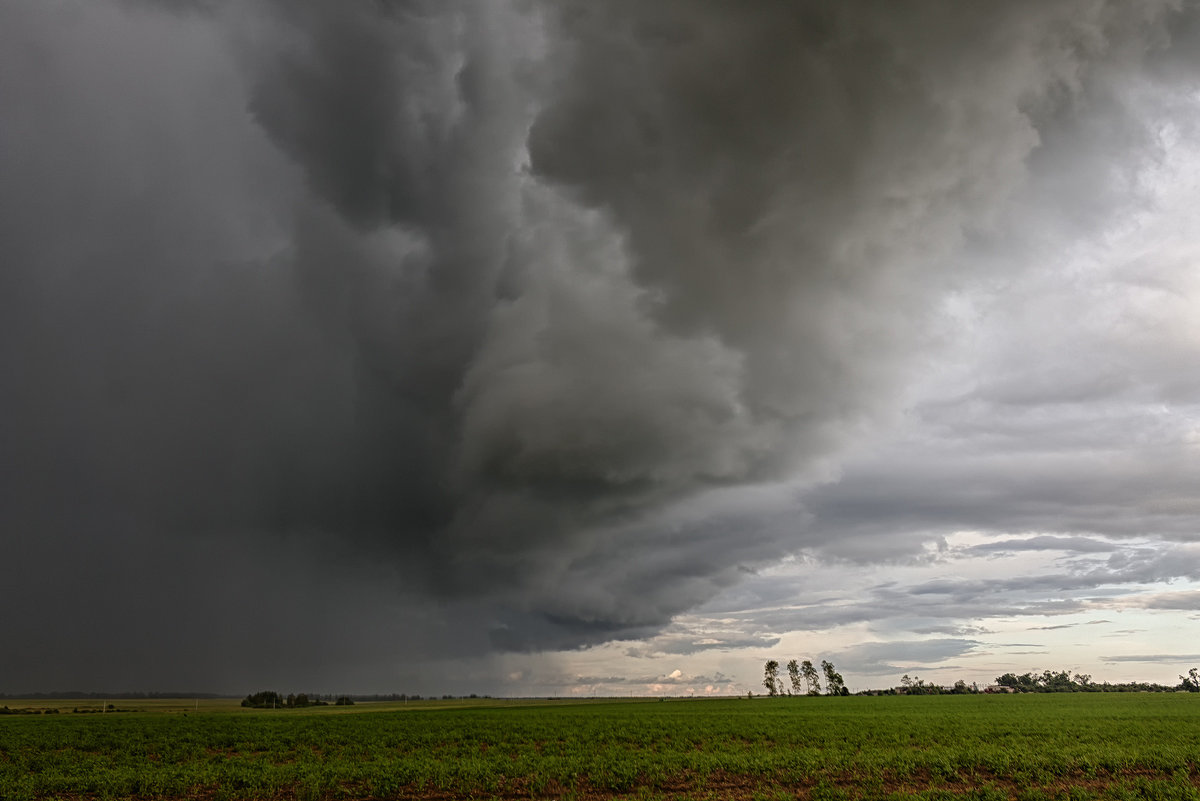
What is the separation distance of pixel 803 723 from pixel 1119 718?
45.0 m

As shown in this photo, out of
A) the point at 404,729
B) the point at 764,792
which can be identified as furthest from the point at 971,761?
the point at 404,729

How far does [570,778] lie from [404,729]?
30.7 metres

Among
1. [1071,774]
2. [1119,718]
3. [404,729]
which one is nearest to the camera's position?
[1071,774]

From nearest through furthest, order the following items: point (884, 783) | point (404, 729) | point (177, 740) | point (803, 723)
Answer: point (884, 783), point (177, 740), point (404, 729), point (803, 723)

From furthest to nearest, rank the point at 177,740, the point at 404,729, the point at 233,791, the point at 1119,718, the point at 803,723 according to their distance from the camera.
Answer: the point at 1119,718
the point at 803,723
the point at 404,729
the point at 177,740
the point at 233,791

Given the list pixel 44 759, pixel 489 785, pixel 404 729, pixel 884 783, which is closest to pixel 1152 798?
pixel 884 783

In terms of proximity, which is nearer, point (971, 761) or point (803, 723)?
point (971, 761)

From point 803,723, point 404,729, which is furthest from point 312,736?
point 803,723

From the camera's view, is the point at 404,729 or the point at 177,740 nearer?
the point at 177,740

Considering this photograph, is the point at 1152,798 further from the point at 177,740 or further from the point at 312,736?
the point at 177,740

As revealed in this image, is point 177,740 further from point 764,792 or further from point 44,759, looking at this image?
point 764,792

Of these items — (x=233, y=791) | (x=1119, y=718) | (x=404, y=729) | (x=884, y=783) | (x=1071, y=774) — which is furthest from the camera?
(x=1119, y=718)

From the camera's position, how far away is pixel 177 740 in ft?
155

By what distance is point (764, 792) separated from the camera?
31.7 m
